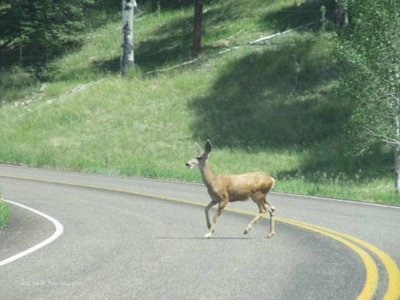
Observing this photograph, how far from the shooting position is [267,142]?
31969 millimetres

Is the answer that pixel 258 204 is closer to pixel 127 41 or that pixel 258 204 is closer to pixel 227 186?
pixel 227 186

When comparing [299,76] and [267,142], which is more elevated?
[299,76]

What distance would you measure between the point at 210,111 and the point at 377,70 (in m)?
12.4

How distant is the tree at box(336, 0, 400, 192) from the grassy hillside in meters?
1.96

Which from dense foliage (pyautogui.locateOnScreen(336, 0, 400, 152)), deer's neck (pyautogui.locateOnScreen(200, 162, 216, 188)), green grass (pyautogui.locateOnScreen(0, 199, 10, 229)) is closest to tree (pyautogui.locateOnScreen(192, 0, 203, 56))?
dense foliage (pyautogui.locateOnScreen(336, 0, 400, 152))

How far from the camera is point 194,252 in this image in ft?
35.1

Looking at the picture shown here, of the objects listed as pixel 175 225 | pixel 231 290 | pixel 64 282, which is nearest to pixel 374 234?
pixel 175 225

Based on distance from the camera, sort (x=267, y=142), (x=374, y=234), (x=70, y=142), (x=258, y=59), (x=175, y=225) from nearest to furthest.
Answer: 1. (x=374, y=234)
2. (x=175, y=225)
3. (x=267, y=142)
4. (x=70, y=142)
5. (x=258, y=59)

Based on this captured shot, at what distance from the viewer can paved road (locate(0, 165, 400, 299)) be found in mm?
8148

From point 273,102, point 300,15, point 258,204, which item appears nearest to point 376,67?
point 273,102

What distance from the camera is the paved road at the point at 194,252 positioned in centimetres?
815

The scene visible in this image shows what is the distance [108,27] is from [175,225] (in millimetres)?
42671

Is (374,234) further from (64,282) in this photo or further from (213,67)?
(213,67)

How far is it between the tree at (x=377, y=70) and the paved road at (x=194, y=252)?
6509 millimetres
